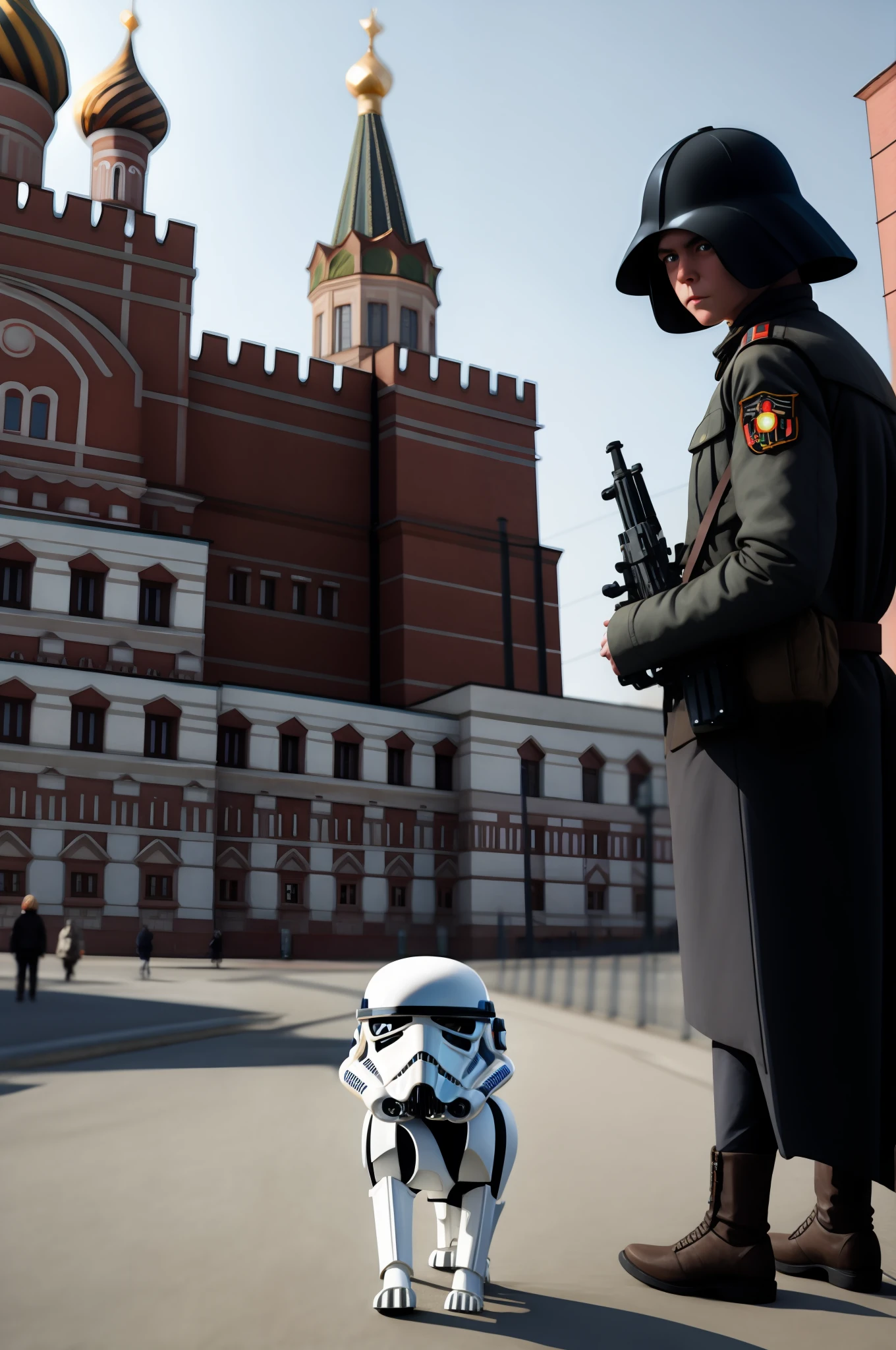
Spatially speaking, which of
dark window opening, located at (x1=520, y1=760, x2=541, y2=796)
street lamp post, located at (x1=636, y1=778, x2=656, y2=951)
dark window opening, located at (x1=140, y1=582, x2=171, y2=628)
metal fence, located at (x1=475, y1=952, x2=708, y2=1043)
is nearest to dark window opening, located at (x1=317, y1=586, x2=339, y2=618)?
dark window opening, located at (x1=140, y1=582, x2=171, y2=628)

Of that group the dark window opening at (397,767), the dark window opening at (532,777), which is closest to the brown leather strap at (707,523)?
the dark window opening at (397,767)

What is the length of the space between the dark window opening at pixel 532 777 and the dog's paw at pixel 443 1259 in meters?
25.3

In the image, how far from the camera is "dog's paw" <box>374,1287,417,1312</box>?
7.48ft

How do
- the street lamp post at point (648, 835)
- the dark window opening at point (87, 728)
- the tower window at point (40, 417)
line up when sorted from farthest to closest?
the tower window at point (40, 417) → the dark window opening at point (87, 728) → the street lamp post at point (648, 835)

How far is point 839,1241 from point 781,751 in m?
1.02

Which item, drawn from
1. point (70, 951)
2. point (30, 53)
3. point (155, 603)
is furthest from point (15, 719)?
point (30, 53)

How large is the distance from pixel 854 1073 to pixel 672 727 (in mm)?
789

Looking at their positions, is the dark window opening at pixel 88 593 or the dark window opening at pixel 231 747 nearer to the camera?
the dark window opening at pixel 88 593

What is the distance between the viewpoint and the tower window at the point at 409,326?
34.5 m

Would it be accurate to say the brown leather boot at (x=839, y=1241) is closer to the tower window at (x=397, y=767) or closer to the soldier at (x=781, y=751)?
the soldier at (x=781, y=751)

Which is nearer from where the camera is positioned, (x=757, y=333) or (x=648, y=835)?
(x=757, y=333)

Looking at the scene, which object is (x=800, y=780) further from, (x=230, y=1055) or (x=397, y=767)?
(x=397, y=767)

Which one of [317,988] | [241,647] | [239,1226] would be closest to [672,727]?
[239,1226]

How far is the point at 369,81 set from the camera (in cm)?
3819
